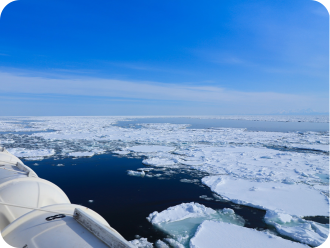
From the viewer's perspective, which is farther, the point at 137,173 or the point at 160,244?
the point at 137,173

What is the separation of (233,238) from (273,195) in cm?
245

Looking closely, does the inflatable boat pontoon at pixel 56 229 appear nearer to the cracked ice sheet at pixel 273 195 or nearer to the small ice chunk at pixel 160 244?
the small ice chunk at pixel 160 244

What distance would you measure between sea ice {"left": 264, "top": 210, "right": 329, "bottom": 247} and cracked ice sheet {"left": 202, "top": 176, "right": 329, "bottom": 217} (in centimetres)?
33

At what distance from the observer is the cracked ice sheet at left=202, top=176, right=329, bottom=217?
450 centimetres

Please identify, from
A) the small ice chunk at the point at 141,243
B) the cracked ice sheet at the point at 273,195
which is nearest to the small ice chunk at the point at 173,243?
the small ice chunk at the point at 141,243

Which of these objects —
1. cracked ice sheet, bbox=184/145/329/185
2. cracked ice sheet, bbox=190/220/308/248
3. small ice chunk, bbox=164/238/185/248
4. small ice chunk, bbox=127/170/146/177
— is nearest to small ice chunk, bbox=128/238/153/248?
small ice chunk, bbox=164/238/185/248

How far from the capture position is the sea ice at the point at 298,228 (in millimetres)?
3368

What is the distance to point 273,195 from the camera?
5176 millimetres

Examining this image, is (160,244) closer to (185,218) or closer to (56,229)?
(185,218)

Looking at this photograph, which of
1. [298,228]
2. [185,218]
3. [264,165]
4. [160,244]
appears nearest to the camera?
[160,244]

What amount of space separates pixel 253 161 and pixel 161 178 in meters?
4.50

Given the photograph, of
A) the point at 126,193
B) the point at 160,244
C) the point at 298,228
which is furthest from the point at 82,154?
the point at 298,228

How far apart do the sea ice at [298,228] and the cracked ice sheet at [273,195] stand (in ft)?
1.10

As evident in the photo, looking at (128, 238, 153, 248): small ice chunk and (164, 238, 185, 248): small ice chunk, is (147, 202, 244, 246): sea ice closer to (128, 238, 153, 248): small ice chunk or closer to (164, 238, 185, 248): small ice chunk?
(164, 238, 185, 248): small ice chunk
